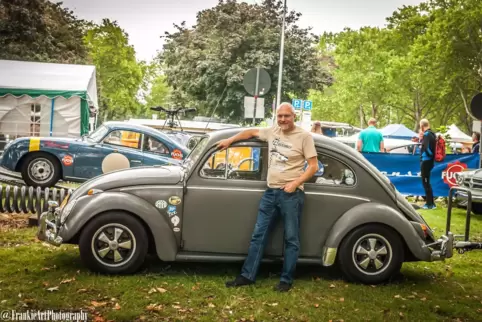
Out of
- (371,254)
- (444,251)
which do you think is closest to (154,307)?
(371,254)

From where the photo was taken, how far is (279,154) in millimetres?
5609

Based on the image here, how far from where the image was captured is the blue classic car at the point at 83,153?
11.4 metres

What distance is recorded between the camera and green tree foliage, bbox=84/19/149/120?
164 feet

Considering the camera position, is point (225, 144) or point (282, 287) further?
point (225, 144)

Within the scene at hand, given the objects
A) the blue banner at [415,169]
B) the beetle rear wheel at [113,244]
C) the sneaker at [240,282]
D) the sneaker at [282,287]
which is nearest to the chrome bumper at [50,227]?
the beetle rear wheel at [113,244]

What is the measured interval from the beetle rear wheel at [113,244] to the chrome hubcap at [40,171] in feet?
20.7

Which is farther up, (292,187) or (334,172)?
(334,172)

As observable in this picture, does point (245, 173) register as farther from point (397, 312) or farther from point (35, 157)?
point (35, 157)

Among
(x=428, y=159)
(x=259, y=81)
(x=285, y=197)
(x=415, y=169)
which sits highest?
(x=259, y=81)

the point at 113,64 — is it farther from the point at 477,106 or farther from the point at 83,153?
the point at 477,106

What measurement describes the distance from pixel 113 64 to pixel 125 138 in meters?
41.5

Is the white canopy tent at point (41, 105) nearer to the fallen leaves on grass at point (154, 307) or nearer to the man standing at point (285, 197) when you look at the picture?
the man standing at point (285, 197)

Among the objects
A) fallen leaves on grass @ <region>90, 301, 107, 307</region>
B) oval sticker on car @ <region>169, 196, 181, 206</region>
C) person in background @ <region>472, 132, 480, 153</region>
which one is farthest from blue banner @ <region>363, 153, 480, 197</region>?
fallen leaves on grass @ <region>90, 301, 107, 307</region>

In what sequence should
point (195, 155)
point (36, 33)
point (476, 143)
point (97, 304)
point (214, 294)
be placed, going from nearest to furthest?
point (97, 304) < point (214, 294) < point (195, 155) < point (476, 143) < point (36, 33)
